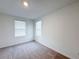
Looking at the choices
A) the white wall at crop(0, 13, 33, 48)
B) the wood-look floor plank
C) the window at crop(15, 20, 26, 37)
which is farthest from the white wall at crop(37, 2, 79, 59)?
the white wall at crop(0, 13, 33, 48)

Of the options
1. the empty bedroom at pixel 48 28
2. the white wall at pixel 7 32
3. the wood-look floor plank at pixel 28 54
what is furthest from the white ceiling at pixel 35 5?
the wood-look floor plank at pixel 28 54

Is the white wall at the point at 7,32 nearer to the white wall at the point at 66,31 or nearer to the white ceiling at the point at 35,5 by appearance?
the white ceiling at the point at 35,5

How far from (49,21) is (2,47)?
3.58m

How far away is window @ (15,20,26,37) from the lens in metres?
4.53

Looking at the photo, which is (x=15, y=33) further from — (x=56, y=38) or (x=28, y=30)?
(x=56, y=38)

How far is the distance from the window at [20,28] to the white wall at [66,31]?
2569mm

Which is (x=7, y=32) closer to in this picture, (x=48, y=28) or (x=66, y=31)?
(x=48, y=28)

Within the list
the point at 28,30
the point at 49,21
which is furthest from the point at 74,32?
the point at 28,30

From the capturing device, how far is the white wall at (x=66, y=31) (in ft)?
7.41

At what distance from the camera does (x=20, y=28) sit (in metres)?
4.79

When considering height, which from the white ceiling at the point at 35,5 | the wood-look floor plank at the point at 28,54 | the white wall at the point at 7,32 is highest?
the white ceiling at the point at 35,5

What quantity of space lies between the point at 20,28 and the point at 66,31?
364 cm

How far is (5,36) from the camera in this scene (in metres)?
3.84

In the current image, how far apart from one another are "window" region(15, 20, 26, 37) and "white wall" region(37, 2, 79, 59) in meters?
2.57
